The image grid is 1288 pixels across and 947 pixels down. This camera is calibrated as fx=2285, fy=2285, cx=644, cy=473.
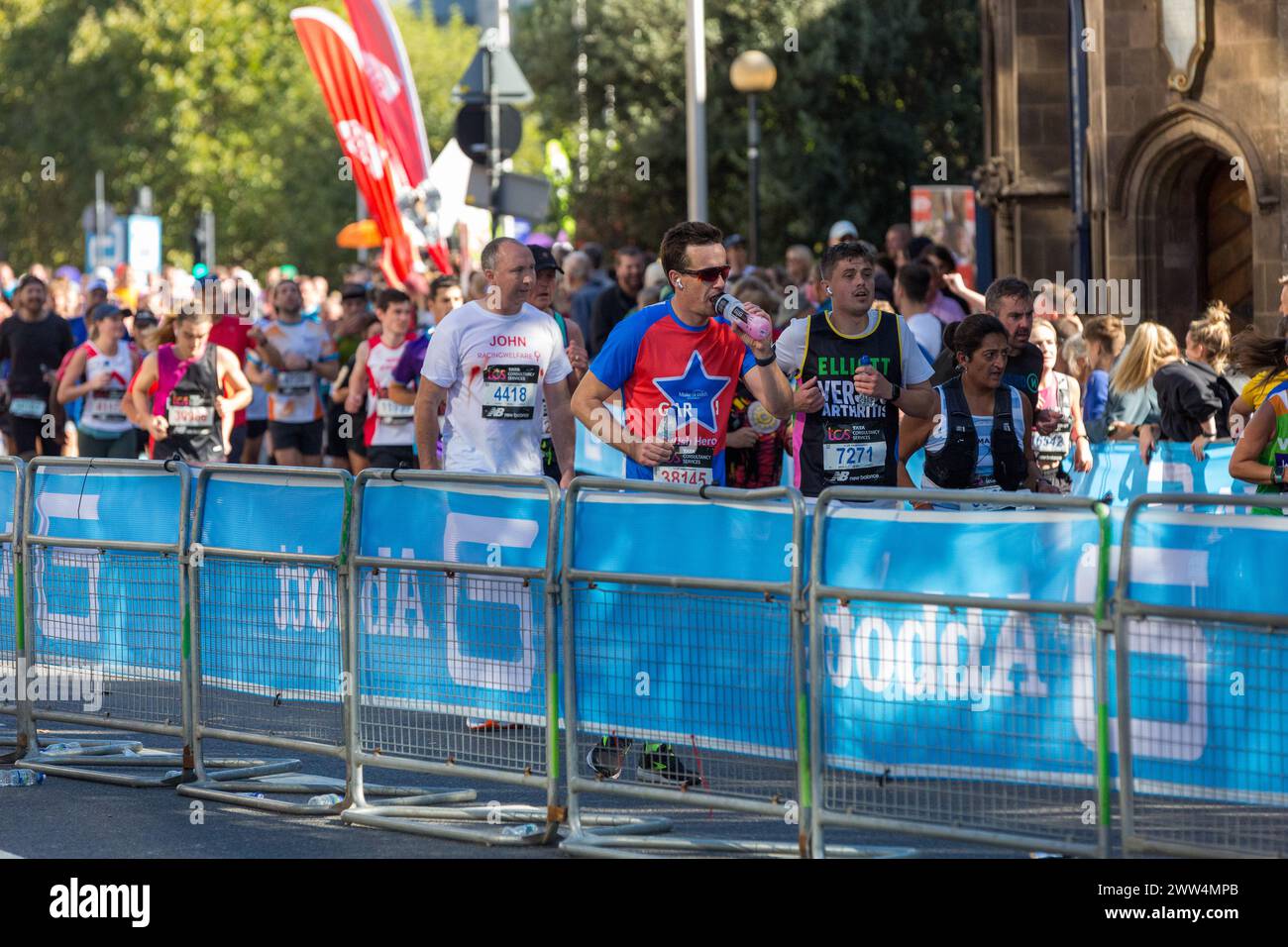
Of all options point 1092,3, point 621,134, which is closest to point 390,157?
point 1092,3

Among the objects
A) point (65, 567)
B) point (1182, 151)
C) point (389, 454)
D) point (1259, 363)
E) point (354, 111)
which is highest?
point (354, 111)

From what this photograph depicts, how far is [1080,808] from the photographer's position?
643cm

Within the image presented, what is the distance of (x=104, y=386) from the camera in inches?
666

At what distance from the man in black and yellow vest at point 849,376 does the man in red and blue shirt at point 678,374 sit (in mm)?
275

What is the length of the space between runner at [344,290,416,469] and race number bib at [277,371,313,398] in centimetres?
195

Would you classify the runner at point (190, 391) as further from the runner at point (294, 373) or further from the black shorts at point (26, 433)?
the black shorts at point (26, 433)

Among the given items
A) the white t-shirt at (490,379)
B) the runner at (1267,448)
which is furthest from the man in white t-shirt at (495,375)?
the runner at (1267,448)

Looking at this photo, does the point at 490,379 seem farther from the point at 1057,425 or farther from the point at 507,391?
the point at 1057,425

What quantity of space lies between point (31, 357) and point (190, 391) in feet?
17.3

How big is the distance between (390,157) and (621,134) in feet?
52.7

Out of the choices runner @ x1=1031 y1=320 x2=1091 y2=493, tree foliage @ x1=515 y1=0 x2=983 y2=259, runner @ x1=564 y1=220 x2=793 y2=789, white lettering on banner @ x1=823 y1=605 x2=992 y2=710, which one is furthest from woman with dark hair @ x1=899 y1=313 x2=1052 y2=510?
tree foliage @ x1=515 y1=0 x2=983 y2=259

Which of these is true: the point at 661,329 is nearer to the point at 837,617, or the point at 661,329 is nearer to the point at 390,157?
the point at 837,617
